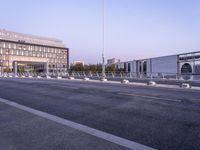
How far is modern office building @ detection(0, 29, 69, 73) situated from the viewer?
380 ft

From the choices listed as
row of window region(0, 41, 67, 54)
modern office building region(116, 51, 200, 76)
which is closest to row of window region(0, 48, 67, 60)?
row of window region(0, 41, 67, 54)

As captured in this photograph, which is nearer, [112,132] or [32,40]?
[112,132]

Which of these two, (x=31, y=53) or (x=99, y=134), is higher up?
(x=31, y=53)

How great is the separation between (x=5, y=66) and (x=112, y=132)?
4757 inches

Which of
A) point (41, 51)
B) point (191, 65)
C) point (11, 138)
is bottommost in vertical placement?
point (11, 138)

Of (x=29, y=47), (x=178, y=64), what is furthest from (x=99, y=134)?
(x=29, y=47)

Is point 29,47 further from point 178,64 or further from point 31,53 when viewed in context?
point 178,64

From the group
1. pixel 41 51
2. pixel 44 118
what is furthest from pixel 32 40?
pixel 44 118

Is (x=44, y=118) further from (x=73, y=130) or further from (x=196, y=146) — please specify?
(x=196, y=146)

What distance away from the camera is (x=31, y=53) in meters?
129

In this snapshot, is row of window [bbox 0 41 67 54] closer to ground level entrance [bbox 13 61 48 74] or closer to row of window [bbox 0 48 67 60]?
row of window [bbox 0 48 67 60]

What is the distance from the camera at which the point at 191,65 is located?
47.6 m

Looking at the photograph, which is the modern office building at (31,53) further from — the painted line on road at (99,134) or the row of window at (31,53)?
the painted line on road at (99,134)

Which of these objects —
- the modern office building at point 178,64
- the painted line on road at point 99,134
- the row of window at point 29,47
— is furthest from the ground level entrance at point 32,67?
the painted line on road at point 99,134
